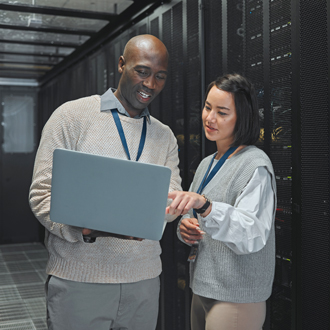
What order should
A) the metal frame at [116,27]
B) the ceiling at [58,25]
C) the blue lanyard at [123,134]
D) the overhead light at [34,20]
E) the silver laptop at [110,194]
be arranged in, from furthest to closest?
1. the overhead light at [34,20]
2. the ceiling at [58,25]
3. the metal frame at [116,27]
4. the blue lanyard at [123,134]
5. the silver laptop at [110,194]

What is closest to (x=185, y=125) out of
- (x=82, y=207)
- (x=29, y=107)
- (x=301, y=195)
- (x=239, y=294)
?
(x=301, y=195)

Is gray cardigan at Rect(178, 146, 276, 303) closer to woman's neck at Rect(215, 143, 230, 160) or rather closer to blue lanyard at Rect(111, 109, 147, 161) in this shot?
Result: woman's neck at Rect(215, 143, 230, 160)

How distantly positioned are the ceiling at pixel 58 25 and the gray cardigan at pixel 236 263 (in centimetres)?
194

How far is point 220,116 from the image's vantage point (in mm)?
1651

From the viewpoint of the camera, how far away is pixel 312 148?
1667 mm

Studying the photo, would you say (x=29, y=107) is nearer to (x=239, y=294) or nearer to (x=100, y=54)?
(x=100, y=54)

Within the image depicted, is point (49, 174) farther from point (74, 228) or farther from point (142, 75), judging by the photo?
point (142, 75)

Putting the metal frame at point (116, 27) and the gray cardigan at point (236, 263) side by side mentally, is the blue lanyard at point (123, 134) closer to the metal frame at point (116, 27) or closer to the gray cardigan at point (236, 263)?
the gray cardigan at point (236, 263)

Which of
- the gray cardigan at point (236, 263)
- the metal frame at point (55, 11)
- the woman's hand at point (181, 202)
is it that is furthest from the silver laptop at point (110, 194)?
the metal frame at point (55, 11)

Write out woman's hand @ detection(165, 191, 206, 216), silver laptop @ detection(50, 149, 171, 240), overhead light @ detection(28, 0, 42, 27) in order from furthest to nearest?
overhead light @ detection(28, 0, 42, 27) < woman's hand @ detection(165, 191, 206, 216) < silver laptop @ detection(50, 149, 171, 240)

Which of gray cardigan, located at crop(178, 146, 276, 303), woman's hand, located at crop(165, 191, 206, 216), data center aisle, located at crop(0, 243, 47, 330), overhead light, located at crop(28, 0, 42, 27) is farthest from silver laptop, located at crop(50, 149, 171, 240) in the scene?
data center aisle, located at crop(0, 243, 47, 330)

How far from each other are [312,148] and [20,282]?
4544 millimetres

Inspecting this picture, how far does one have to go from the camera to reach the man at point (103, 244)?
1555 mm

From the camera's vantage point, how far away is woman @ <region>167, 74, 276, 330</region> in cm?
146
